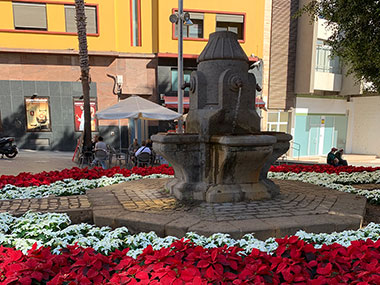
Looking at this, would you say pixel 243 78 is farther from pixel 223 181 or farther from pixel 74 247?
pixel 74 247

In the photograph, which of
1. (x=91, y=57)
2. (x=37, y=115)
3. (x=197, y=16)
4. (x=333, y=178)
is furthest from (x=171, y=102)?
(x=333, y=178)

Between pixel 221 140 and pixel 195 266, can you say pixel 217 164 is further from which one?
pixel 195 266

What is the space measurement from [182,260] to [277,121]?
60.2 ft

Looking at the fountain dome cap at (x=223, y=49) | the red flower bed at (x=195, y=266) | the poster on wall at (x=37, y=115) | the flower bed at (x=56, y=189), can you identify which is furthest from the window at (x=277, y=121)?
the red flower bed at (x=195, y=266)

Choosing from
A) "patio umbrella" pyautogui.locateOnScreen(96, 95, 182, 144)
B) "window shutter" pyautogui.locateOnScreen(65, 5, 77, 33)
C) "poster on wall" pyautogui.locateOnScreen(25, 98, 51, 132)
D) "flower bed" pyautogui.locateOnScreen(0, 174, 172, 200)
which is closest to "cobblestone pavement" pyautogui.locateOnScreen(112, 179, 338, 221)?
"flower bed" pyautogui.locateOnScreen(0, 174, 172, 200)

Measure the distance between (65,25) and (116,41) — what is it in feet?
9.56

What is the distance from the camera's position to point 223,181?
429cm

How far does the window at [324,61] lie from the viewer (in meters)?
18.5

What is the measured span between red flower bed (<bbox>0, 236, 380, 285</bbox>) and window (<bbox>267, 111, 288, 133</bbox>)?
56.9 feet

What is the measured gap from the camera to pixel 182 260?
2.39m

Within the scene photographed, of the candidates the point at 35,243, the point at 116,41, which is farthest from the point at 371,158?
the point at 35,243

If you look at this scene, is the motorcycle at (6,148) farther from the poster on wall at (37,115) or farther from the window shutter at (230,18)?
the window shutter at (230,18)

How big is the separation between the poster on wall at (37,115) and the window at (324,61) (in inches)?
704

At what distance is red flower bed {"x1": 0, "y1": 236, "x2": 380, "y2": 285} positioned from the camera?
2.11 metres
